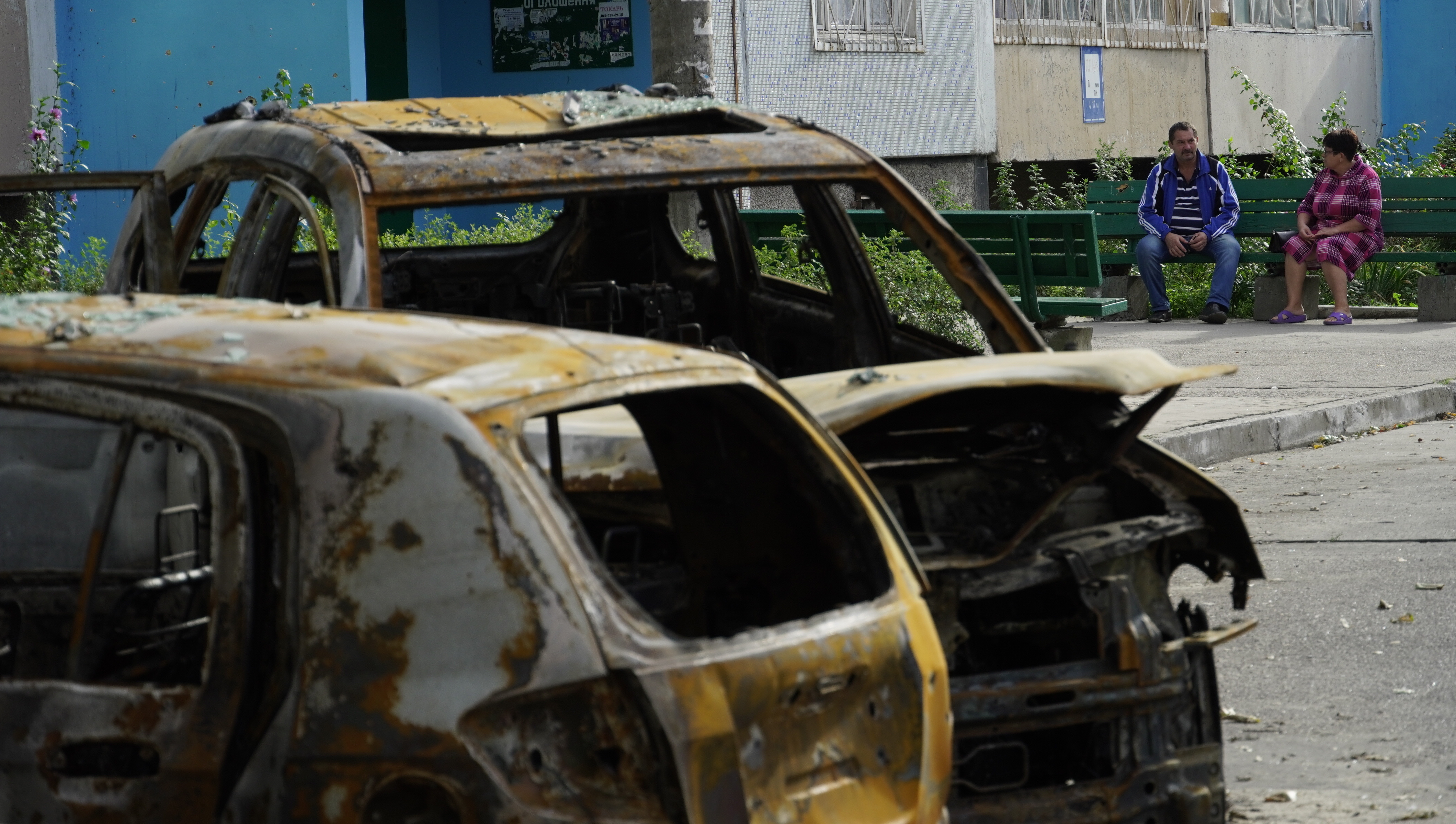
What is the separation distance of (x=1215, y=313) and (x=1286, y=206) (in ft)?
5.61

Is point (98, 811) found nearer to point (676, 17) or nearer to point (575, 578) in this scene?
point (575, 578)

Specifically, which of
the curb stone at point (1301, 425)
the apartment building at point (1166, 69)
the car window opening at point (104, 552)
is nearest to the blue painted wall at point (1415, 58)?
the apartment building at point (1166, 69)

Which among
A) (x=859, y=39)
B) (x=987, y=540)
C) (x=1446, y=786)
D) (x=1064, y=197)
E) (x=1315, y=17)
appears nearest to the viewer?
(x=987, y=540)

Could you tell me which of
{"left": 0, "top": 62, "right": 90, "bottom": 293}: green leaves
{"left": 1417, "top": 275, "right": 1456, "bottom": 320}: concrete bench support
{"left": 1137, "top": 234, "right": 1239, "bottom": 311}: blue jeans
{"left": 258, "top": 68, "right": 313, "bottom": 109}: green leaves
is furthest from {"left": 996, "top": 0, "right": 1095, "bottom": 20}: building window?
{"left": 0, "top": 62, "right": 90, "bottom": 293}: green leaves

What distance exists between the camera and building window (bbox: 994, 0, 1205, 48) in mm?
19250

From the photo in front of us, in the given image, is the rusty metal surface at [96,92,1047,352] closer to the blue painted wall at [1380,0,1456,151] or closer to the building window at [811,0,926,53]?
the building window at [811,0,926,53]

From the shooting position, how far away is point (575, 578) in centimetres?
251

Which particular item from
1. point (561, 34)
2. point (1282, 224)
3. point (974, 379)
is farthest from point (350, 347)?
point (1282, 224)

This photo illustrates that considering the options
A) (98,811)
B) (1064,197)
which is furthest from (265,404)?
(1064,197)

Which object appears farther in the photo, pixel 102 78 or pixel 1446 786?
pixel 102 78

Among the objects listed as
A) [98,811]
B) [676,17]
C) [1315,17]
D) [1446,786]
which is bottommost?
[1446,786]

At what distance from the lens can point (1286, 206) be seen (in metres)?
16.5

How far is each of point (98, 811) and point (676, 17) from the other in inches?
370

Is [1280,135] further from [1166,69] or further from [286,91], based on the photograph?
[286,91]
